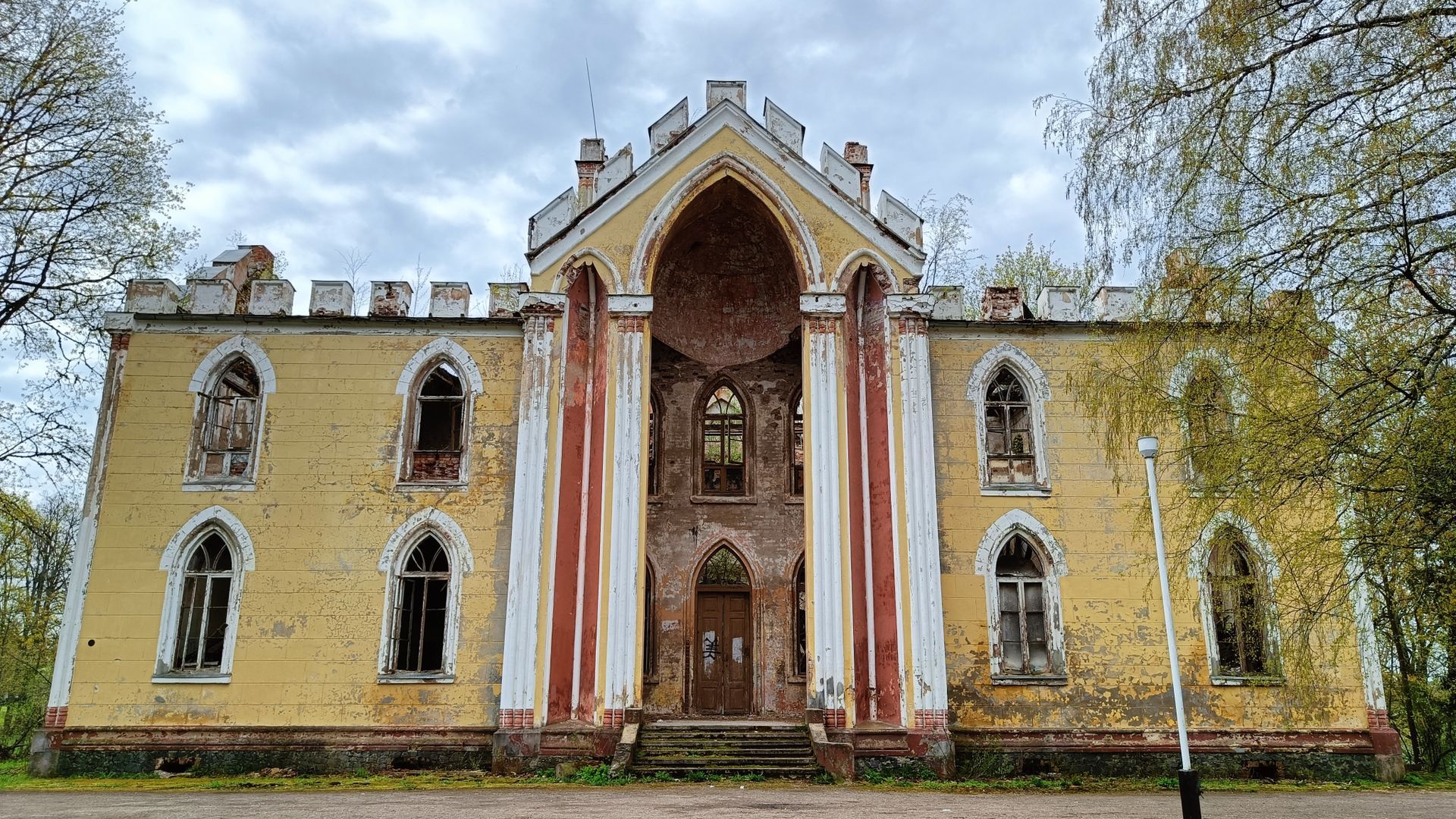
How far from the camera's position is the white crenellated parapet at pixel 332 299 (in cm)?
1688

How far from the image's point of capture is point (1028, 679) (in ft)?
51.0

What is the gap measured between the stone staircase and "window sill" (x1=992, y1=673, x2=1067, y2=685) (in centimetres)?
331

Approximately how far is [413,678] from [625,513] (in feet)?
14.2

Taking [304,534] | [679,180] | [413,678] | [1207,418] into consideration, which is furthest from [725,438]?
[1207,418]

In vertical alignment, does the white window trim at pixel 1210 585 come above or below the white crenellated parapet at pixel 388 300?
below

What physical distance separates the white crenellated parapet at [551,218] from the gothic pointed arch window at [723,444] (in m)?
4.86

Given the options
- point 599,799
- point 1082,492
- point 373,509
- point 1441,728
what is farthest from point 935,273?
point 599,799

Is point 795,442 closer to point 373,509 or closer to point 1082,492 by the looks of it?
point 1082,492

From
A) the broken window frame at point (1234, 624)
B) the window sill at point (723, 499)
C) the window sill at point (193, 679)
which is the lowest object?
the window sill at point (193, 679)

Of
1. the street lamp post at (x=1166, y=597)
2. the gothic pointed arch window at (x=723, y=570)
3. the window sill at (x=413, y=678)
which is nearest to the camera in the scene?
the street lamp post at (x=1166, y=597)

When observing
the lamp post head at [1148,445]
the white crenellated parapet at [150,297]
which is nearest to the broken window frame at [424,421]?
the white crenellated parapet at [150,297]

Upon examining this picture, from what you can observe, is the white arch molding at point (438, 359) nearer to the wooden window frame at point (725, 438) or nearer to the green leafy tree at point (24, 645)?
the wooden window frame at point (725, 438)

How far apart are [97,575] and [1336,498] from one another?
1681 centimetres

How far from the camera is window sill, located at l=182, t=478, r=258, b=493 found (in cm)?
1605
